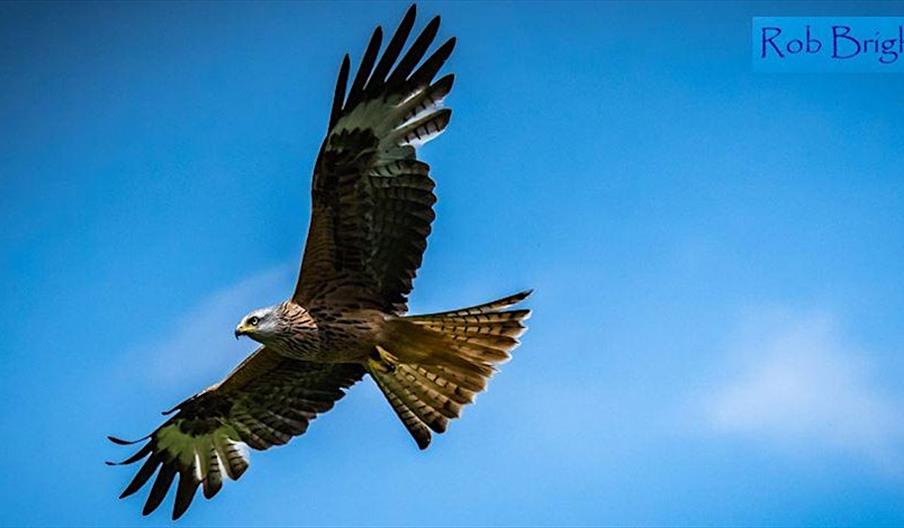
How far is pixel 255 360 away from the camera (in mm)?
5445

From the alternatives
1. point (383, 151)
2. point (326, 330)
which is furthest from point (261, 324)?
point (383, 151)

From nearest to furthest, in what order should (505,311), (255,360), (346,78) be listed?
(346,78) < (505,311) < (255,360)

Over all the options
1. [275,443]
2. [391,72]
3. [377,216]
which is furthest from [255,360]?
[391,72]

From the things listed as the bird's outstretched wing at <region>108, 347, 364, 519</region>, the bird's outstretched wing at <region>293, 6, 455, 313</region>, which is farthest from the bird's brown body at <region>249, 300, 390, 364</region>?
the bird's outstretched wing at <region>108, 347, 364, 519</region>

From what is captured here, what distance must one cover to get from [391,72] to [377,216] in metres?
0.41

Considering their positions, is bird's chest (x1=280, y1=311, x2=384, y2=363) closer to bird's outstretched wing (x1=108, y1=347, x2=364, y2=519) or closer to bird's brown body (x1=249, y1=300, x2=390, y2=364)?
bird's brown body (x1=249, y1=300, x2=390, y2=364)

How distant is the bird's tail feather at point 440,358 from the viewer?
5.00 metres

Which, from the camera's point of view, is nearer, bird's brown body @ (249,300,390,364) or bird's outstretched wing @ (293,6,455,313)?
bird's outstretched wing @ (293,6,455,313)

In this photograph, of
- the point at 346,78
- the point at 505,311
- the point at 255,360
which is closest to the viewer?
the point at 346,78

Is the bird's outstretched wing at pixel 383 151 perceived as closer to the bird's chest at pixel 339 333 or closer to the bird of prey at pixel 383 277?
the bird of prey at pixel 383 277

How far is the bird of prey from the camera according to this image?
4898 millimetres

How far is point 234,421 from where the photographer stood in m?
5.67

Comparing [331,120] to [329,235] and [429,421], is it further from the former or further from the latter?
[429,421]

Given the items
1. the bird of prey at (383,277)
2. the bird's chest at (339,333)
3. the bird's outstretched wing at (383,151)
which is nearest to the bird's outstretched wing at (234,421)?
the bird of prey at (383,277)
